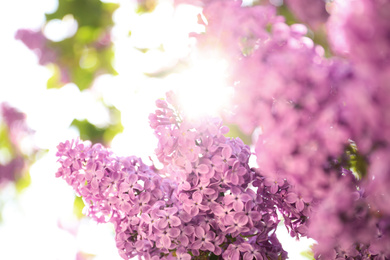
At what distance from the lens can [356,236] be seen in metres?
0.41

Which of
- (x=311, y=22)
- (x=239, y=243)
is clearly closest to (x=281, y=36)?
(x=311, y=22)

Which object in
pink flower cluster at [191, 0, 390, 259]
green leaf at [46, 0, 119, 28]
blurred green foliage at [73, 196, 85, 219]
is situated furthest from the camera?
green leaf at [46, 0, 119, 28]

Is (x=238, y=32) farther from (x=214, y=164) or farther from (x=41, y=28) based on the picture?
(x=41, y=28)

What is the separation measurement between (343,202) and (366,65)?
13cm

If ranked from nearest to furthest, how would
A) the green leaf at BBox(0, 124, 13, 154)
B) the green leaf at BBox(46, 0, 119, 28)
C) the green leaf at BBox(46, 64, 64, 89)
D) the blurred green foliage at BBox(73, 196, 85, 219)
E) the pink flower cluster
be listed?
1. the pink flower cluster
2. the blurred green foliage at BBox(73, 196, 85, 219)
3. the green leaf at BBox(46, 0, 119, 28)
4. the green leaf at BBox(46, 64, 64, 89)
5. the green leaf at BBox(0, 124, 13, 154)

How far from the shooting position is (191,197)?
606 millimetres

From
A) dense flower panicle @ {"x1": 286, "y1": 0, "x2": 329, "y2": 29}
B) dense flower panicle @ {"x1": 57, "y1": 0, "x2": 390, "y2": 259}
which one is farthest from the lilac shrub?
dense flower panicle @ {"x1": 286, "y1": 0, "x2": 329, "y2": 29}

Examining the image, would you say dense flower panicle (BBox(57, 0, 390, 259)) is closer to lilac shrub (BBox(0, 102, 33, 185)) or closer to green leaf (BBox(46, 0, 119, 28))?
green leaf (BBox(46, 0, 119, 28))

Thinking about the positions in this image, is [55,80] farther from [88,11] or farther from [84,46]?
[88,11]

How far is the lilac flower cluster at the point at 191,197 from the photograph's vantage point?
1.95ft

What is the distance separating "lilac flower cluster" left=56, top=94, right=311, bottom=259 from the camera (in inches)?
23.4

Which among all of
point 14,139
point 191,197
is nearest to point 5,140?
point 14,139

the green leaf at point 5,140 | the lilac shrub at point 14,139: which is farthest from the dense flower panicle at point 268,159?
the green leaf at point 5,140

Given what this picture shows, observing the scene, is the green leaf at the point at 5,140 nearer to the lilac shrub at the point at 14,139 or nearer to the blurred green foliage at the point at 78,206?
the lilac shrub at the point at 14,139
